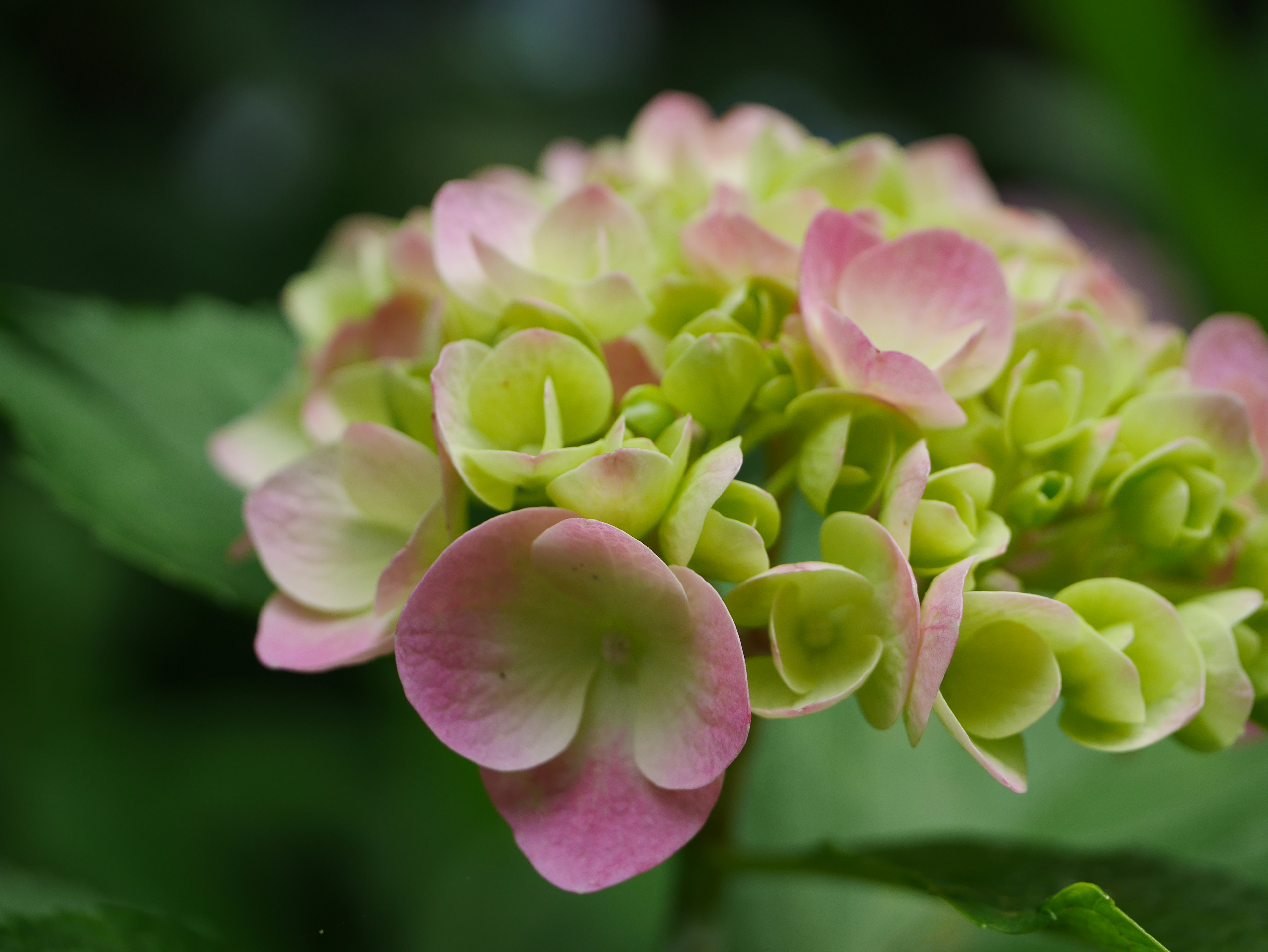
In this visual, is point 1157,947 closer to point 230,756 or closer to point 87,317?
point 87,317

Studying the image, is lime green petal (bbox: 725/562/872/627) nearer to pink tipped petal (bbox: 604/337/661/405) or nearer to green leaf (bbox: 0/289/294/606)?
pink tipped petal (bbox: 604/337/661/405)

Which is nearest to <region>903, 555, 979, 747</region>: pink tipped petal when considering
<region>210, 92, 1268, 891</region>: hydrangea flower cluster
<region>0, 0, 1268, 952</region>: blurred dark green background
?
<region>210, 92, 1268, 891</region>: hydrangea flower cluster

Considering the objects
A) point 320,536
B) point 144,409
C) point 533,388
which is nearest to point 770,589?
point 533,388

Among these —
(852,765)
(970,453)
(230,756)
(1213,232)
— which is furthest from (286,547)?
(1213,232)

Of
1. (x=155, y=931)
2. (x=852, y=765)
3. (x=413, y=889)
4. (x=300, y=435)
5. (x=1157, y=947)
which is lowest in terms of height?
(x=413, y=889)

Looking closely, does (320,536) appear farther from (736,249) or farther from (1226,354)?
(1226,354)

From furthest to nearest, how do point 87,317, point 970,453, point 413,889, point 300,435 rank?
point 413,889 → point 87,317 → point 300,435 → point 970,453
